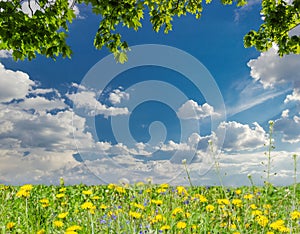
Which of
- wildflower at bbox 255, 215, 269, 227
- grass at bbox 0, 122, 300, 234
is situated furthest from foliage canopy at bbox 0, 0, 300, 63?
wildflower at bbox 255, 215, 269, 227

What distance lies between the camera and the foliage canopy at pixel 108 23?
276 inches

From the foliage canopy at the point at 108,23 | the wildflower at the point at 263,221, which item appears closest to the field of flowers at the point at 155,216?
the wildflower at the point at 263,221

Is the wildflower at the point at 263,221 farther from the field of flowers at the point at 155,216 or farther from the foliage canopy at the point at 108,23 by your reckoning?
the foliage canopy at the point at 108,23

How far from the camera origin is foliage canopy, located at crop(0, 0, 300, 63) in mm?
7018

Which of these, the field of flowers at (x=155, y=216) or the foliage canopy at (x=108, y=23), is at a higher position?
the foliage canopy at (x=108, y=23)

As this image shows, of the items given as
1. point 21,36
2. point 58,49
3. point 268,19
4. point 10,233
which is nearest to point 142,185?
point 10,233

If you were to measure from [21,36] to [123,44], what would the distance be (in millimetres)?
2414

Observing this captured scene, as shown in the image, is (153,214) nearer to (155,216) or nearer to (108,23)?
(155,216)

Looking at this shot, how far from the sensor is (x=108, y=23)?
8414mm

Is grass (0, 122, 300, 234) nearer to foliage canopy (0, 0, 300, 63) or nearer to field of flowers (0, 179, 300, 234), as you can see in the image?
field of flowers (0, 179, 300, 234)

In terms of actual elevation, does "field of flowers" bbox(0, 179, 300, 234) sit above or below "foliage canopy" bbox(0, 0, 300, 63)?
below

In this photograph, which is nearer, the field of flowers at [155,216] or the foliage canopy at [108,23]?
the field of flowers at [155,216]

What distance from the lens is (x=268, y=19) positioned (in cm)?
923

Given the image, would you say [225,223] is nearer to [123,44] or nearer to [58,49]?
[58,49]
